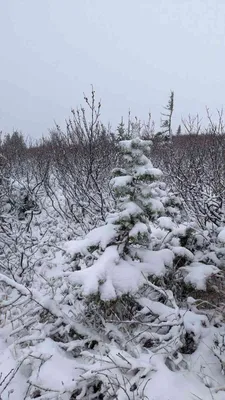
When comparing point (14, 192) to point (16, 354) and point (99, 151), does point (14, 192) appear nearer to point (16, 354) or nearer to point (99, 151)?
point (99, 151)

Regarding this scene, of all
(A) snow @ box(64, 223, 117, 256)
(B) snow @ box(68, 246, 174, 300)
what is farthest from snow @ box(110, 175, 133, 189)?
(B) snow @ box(68, 246, 174, 300)

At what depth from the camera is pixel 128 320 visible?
10.5ft

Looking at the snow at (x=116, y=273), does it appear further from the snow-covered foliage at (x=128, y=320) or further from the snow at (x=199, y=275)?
the snow at (x=199, y=275)

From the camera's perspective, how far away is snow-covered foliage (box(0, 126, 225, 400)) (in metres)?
2.52

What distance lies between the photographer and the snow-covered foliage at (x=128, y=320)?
252 centimetres

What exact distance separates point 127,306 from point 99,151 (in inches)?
223

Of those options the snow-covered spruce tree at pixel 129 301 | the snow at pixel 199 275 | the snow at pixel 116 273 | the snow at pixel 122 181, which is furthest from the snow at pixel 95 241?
the snow at pixel 199 275

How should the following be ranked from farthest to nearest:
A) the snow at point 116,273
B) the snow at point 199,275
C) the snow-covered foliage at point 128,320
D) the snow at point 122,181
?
the snow at point 199,275
the snow at point 122,181
the snow at point 116,273
the snow-covered foliage at point 128,320

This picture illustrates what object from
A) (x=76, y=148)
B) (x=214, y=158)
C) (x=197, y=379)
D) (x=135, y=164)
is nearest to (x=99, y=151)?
(x=76, y=148)

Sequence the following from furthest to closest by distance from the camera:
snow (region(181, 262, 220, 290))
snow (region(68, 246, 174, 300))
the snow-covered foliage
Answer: snow (region(181, 262, 220, 290)) < snow (region(68, 246, 174, 300)) < the snow-covered foliage

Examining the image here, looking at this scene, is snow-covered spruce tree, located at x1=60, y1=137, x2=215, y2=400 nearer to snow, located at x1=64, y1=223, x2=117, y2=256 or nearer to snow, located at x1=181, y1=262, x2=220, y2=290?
snow, located at x1=64, y1=223, x2=117, y2=256

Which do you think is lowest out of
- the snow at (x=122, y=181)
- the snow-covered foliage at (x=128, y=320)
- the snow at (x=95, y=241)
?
the snow-covered foliage at (x=128, y=320)

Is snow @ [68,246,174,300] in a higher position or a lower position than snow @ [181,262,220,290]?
higher

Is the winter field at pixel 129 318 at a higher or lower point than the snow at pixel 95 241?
lower
